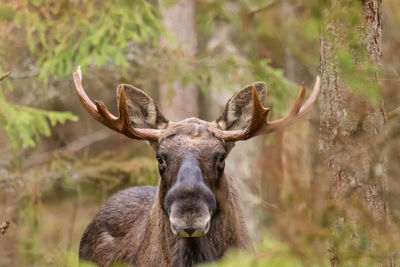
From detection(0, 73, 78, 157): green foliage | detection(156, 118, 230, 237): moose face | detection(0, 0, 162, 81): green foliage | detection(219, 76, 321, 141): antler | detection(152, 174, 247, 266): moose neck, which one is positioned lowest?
detection(152, 174, 247, 266): moose neck

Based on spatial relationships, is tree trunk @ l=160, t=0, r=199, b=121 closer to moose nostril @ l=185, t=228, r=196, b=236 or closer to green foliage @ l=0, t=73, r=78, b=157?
green foliage @ l=0, t=73, r=78, b=157

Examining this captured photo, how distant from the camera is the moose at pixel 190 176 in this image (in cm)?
558

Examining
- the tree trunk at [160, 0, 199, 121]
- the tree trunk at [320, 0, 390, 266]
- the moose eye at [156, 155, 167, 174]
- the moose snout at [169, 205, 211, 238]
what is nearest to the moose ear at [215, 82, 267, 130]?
the moose eye at [156, 155, 167, 174]

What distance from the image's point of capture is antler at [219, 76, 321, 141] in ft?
19.5

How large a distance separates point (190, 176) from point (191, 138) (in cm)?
63

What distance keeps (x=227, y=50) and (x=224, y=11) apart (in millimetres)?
3719

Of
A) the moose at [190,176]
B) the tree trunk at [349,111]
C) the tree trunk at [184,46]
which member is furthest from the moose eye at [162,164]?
the tree trunk at [184,46]

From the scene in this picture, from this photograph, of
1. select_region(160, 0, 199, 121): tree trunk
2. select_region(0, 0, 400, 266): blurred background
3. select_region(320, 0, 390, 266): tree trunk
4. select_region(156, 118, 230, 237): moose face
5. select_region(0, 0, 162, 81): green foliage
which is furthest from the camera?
select_region(160, 0, 199, 121): tree trunk

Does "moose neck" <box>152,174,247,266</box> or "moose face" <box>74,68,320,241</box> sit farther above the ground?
"moose face" <box>74,68,320,241</box>

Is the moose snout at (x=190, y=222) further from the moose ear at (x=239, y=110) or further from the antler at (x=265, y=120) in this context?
the moose ear at (x=239, y=110)

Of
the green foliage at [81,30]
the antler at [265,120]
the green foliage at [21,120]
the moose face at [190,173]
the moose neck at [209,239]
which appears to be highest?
the green foliage at [81,30]

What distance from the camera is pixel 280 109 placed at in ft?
37.8

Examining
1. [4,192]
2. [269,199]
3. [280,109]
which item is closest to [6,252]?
[4,192]

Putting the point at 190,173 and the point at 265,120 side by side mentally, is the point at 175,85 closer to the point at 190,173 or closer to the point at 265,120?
the point at 265,120
